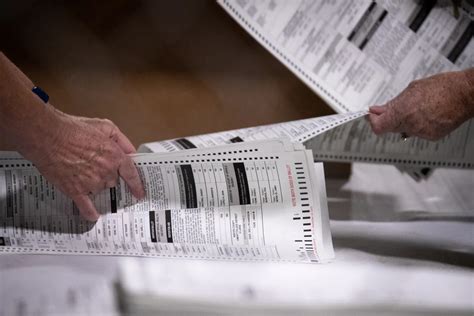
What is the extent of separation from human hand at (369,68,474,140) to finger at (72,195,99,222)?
0.38 m

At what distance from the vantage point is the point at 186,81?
959 mm

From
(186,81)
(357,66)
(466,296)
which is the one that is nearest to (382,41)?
(357,66)

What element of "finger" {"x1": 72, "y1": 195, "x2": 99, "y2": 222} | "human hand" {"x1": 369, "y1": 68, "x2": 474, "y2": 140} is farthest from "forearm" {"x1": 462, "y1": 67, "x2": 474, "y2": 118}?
"finger" {"x1": 72, "y1": 195, "x2": 99, "y2": 222}

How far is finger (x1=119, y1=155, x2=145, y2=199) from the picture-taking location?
0.69 m

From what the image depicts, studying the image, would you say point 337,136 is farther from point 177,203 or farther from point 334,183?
point 177,203

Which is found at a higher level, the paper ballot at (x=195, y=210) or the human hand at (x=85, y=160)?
the human hand at (x=85, y=160)

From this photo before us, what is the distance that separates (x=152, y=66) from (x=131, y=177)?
30 centimetres

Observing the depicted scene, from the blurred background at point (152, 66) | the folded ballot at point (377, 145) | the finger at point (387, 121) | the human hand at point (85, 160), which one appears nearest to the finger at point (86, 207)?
the human hand at point (85, 160)

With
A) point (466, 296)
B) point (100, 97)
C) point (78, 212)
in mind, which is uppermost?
point (100, 97)

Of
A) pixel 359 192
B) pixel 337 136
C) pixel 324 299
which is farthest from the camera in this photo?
pixel 359 192

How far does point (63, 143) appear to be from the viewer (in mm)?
640

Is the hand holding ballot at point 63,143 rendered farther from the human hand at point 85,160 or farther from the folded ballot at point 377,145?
the folded ballot at point 377,145

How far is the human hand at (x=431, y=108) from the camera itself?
71cm

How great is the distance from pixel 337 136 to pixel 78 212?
399 mm
